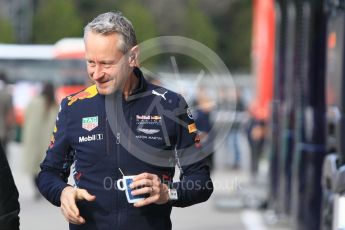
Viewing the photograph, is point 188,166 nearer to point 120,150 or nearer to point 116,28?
point 120,150

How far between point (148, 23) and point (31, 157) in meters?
49.5

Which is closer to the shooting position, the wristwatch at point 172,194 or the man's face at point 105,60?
the man's face at point 105,60

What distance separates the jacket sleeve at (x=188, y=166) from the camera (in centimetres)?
433

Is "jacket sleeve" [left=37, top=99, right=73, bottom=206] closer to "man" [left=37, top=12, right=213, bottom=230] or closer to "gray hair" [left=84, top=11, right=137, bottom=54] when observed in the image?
"man" [left=37, top=12, right=213, bottom=230]

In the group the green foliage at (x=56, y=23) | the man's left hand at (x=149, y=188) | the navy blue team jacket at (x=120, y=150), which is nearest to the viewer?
the man's left hand at (x=149, y=188)

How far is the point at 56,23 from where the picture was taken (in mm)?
64375

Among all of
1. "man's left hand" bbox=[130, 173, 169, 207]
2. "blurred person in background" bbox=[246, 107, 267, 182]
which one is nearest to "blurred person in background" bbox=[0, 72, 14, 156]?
"blurred person in background" bbox=[246, 107, 267, 182]

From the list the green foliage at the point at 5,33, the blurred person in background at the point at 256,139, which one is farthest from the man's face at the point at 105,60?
the green foliage at the point at 5,33

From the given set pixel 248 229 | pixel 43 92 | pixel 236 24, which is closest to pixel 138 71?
pixel 248 229

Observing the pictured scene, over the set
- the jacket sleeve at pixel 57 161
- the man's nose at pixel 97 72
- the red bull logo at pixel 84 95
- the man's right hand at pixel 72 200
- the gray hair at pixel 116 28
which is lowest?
the man's right hand at pixel 72 200

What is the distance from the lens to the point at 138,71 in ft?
14.4

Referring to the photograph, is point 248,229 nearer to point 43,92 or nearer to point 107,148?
point 43,92

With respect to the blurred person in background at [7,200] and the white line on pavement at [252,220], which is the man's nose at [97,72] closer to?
the blurred person in background at [7,200]

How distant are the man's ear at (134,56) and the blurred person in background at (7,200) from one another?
2.09 feet
